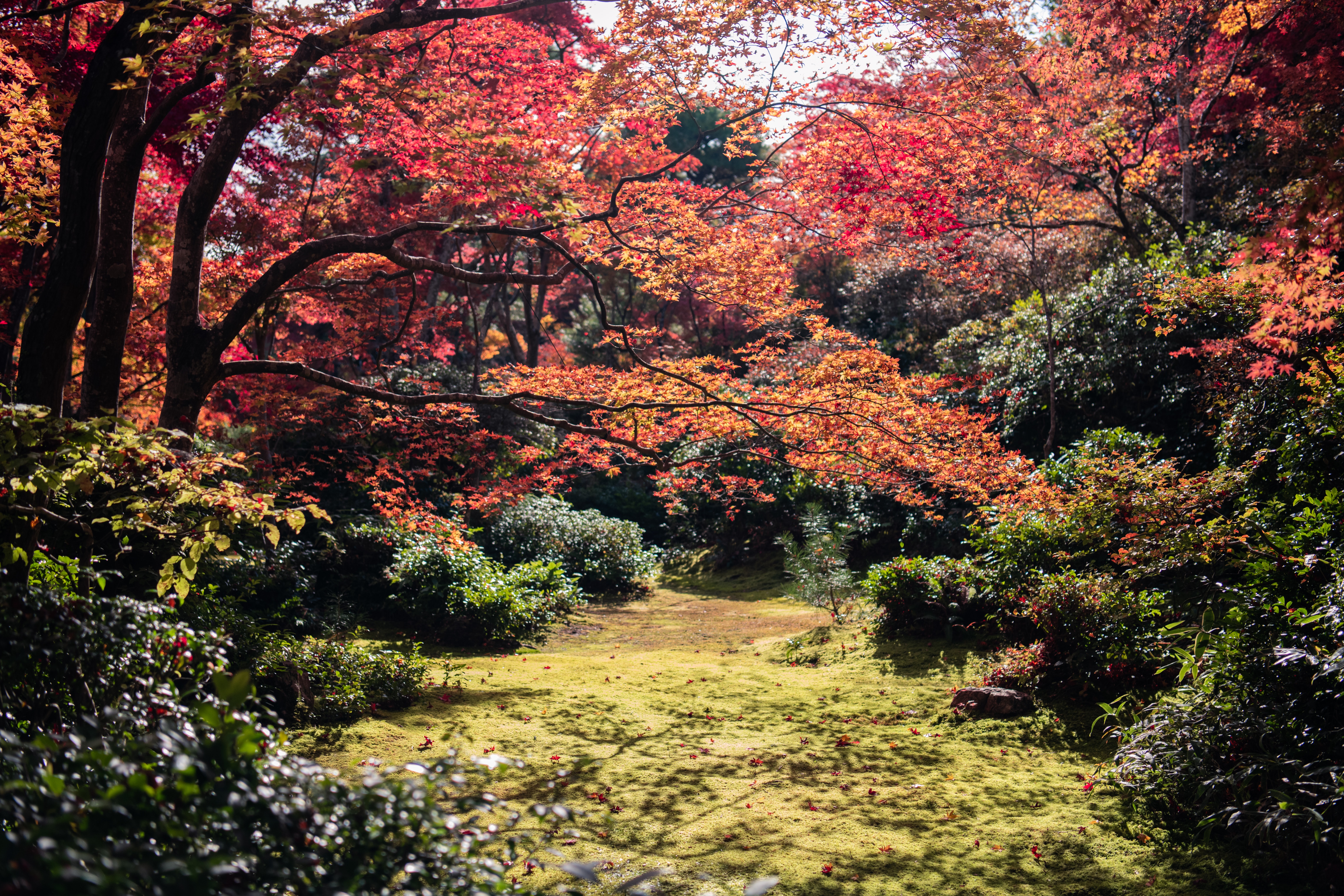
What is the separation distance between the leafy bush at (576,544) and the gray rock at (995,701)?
6511 mm

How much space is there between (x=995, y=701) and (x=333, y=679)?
14.9 feet

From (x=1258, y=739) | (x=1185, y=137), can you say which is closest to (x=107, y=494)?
(x=1258, y=739)

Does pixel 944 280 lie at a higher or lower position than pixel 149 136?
higher

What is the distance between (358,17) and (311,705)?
4749 mm

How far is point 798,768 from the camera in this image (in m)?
4.84

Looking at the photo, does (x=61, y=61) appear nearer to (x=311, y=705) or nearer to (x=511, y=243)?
(x=311, y=705)

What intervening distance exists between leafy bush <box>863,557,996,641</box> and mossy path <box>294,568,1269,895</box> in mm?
265

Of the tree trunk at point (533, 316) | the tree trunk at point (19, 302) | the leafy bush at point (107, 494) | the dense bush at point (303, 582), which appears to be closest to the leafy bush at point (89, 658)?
the leafy bush at point (107, 494)

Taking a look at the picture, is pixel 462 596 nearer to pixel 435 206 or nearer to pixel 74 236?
pixel 74 236

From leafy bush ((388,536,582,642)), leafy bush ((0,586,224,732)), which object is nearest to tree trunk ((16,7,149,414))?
leafy bush ((0,586,224,732))

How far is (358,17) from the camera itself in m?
5.59

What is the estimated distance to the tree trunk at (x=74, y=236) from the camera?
13.4 feet

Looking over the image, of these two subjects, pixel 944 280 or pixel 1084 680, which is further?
pixel 944 280

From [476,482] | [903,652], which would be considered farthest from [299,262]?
[476,482]
